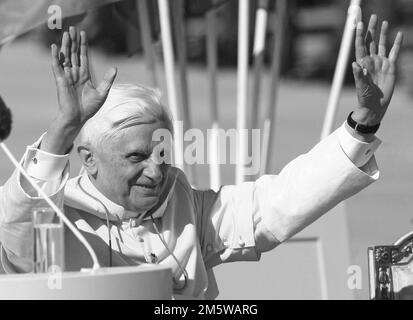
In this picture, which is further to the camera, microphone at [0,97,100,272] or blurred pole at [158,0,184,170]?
blurred pole at [158,0,184,170]

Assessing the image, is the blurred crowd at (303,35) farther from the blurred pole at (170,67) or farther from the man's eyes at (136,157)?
the man's eyes at (136,157)

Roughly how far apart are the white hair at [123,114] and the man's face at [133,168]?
0.05 ft

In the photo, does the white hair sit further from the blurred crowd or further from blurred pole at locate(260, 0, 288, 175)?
the blurred crowd

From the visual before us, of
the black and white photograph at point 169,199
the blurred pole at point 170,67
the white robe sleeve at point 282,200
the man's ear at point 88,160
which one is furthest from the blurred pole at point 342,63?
the man's ear at point 88,160

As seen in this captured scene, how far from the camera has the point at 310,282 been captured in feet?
11.6

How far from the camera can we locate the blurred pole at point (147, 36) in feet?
12.8

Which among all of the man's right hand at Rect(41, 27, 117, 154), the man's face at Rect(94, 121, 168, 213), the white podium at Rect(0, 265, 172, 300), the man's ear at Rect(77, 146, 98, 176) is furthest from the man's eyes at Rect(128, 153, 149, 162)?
the white podium at Rect(0, 265, 172, 300)

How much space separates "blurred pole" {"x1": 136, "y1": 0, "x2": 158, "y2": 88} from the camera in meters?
3.89

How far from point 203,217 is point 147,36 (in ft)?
→ 4.27

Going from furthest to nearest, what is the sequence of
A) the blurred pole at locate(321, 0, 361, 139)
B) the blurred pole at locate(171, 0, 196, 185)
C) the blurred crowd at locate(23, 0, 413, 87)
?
1. the blurred crowd at locate(23, 0, 413, 87)
2. the blurred pole at locate(171, 0, 196, 185)
3. the blurred pole at locate(321, 0, 361, 139)

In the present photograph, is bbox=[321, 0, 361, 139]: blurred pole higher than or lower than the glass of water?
higher

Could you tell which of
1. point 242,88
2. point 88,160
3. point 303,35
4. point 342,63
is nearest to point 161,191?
point 88,160

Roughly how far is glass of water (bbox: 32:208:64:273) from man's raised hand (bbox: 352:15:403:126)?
2.41 feet
